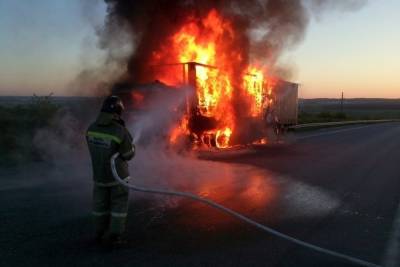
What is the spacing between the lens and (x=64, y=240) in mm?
5113

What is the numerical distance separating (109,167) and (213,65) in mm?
10604

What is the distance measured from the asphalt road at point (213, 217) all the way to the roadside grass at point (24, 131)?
1.44 m

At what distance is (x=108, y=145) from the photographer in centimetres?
486

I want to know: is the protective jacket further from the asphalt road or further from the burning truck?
the burning truck

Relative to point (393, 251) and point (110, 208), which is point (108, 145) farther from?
point (393, 251)

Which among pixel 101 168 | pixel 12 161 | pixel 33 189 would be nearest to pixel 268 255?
pixel 101 168

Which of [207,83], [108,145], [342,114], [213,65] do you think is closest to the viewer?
[108,145]

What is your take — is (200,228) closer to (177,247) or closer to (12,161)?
(177,247)

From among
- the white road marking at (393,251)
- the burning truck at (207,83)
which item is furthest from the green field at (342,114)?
the white road marking at (393,251)

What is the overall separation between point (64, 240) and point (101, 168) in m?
0.96

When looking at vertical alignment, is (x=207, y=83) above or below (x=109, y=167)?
above

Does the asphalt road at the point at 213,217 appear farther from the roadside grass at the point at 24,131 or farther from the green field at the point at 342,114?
the green field at the point at 342,114

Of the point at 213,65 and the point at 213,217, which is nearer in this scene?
the point at 213,217

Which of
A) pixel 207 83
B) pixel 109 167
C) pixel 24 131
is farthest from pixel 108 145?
pixel 24 131
